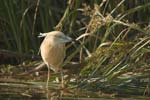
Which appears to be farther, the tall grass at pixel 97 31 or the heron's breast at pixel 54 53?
the heron's breast at pixel 54 53

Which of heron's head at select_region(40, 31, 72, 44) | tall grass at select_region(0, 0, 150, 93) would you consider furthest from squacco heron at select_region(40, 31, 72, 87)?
tall grass at select_region(0, 0, 150, 93)

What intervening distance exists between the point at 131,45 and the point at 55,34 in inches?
31.1

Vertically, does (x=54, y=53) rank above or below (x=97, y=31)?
below

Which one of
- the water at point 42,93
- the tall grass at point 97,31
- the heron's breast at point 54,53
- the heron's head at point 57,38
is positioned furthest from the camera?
the heron's breast at point 54,53

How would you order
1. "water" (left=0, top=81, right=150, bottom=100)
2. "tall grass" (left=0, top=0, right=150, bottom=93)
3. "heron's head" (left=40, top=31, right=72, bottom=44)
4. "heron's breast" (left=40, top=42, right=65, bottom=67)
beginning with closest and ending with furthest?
1. "water" (left=0, top=81, right=150, bottom=100)
2. "tall grass" (left=0, top=0, right=150, bottom=93)
3. "heron's head" (left=40, top=31, right=72, bottom=44)
4. "heron's breast" (left=40, top=42, right=65, bottom=67)

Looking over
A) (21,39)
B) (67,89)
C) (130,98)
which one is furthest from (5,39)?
(130,98)

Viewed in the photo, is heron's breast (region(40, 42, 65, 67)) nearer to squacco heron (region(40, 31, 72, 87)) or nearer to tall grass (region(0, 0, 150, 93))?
squacco heron (region(40, 31, 72, 87))

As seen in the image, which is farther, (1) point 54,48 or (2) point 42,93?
(1) point 54,48

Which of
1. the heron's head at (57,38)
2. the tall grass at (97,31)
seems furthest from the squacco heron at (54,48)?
the tall grass at (97,31)

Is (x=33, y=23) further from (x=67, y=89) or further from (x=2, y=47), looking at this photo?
(x=67, y=89)

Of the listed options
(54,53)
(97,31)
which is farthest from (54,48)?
(97,31)

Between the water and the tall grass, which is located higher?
the tall grass

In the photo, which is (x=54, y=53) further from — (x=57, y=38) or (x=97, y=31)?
(x=97, y=31)

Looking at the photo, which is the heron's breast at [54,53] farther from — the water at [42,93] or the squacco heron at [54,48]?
the water at [42,93]
